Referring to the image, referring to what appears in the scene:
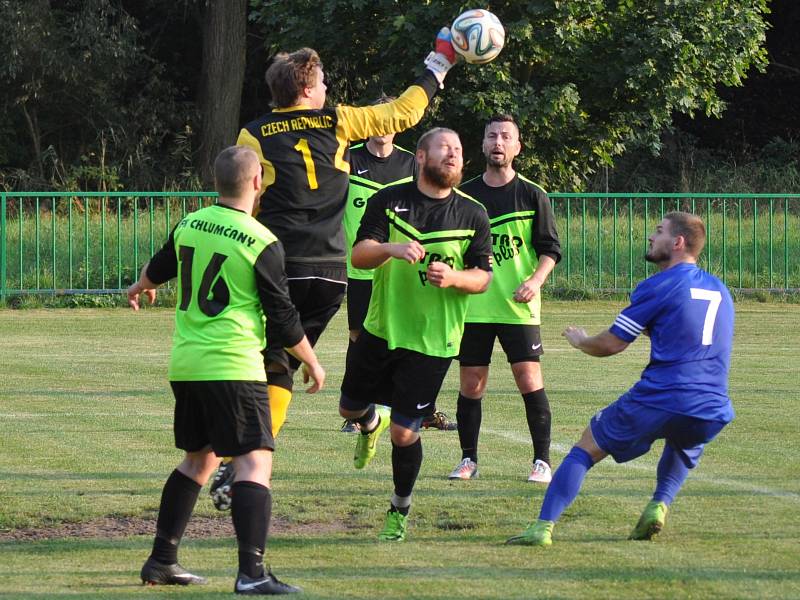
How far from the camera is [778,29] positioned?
126ft

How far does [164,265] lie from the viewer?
19.6ft

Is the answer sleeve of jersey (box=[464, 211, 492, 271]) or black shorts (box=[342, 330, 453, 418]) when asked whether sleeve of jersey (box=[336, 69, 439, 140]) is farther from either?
black shorts (box=[342, 330, 453, 418])

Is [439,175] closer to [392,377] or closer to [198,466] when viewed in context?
[392,377]

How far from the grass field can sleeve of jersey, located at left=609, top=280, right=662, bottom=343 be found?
0.96 metres

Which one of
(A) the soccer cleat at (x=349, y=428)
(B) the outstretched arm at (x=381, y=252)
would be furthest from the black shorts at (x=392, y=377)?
(A) the soccer cleat at (x=349, y=428)

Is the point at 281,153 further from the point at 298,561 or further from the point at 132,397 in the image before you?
the point at 132,397

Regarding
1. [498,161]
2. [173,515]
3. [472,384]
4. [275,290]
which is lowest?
[173,515]

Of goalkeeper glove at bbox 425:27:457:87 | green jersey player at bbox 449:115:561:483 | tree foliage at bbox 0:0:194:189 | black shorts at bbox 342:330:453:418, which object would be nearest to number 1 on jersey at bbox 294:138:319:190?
black shorts at bbox 342:330:453:418

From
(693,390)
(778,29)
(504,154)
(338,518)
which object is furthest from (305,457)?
(778,29)

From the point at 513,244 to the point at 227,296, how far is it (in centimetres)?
326

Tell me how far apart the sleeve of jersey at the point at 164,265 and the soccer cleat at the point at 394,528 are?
155 cm

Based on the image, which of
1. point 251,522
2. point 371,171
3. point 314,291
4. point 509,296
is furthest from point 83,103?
point 251,522

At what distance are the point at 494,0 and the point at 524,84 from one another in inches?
70.7

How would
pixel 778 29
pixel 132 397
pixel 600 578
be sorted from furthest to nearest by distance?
pixel 778 29, pixel 132 397, pixel 600 578
